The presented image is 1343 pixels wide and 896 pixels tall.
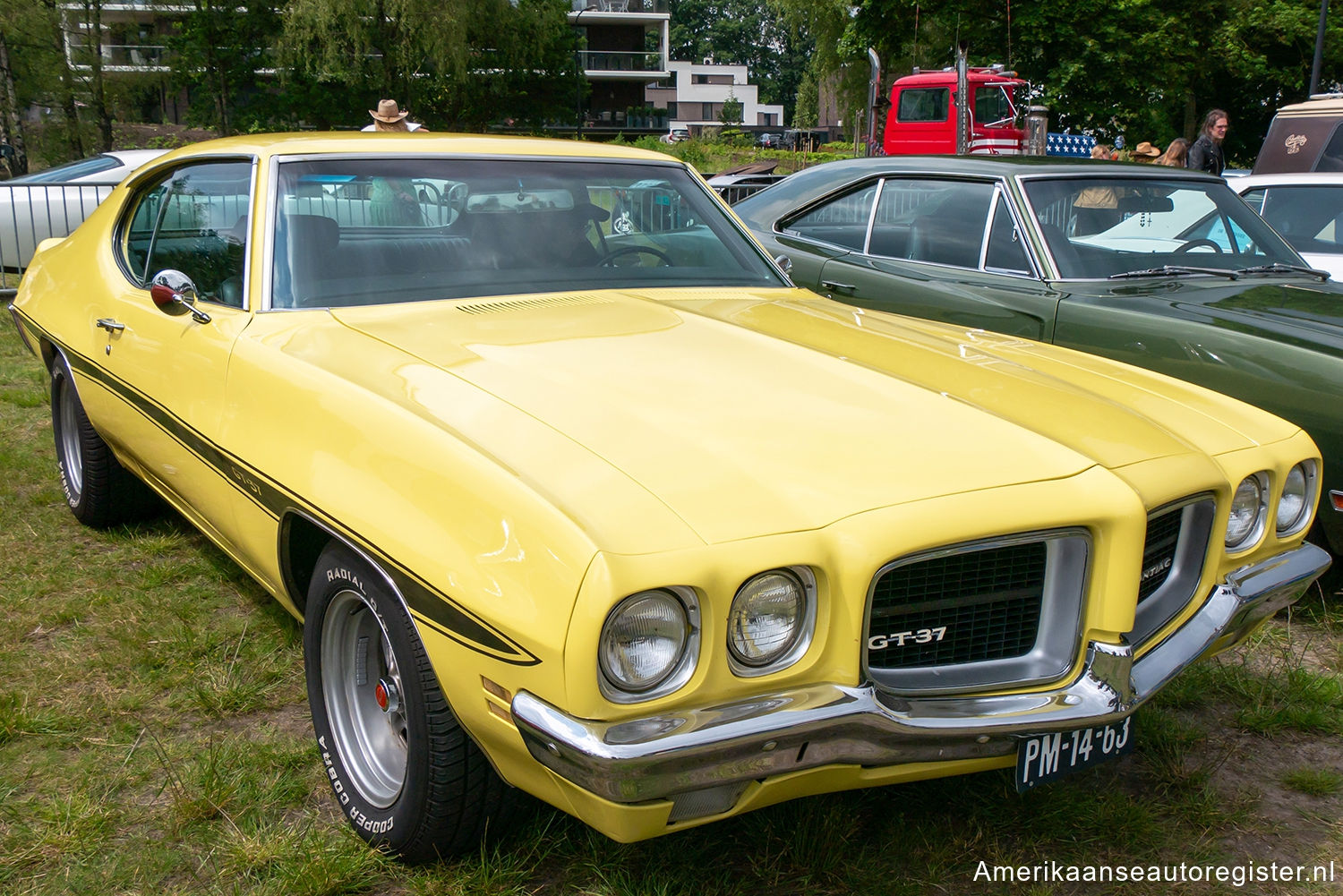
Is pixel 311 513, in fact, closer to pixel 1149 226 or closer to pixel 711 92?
pixel 1149 226

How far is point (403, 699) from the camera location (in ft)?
7.02

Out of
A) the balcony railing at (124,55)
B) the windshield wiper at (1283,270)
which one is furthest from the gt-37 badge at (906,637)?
the balcony railing at (124,55)

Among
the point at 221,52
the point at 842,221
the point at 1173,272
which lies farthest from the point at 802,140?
the point at 1173,272

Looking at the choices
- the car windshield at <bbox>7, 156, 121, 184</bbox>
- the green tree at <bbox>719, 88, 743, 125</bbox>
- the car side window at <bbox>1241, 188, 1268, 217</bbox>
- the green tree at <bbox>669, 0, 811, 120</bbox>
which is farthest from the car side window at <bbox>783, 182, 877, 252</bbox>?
the green tree at <bbox>669, 0, 811, 120</bbox>

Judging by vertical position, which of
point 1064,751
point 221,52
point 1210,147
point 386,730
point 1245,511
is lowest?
point 386,730

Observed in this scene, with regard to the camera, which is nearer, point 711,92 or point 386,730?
point 386,730

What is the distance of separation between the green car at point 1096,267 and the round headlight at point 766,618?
262cm

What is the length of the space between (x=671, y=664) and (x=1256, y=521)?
1.56 m

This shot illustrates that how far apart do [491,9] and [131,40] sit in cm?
1784

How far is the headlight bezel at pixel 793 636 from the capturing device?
1811 mm

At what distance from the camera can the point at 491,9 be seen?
3734 centimetres

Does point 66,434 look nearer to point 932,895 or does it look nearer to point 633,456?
point 633,456

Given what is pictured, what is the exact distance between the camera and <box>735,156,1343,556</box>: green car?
3852 mm

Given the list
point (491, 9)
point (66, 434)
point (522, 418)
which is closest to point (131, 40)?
point (491, 9)
